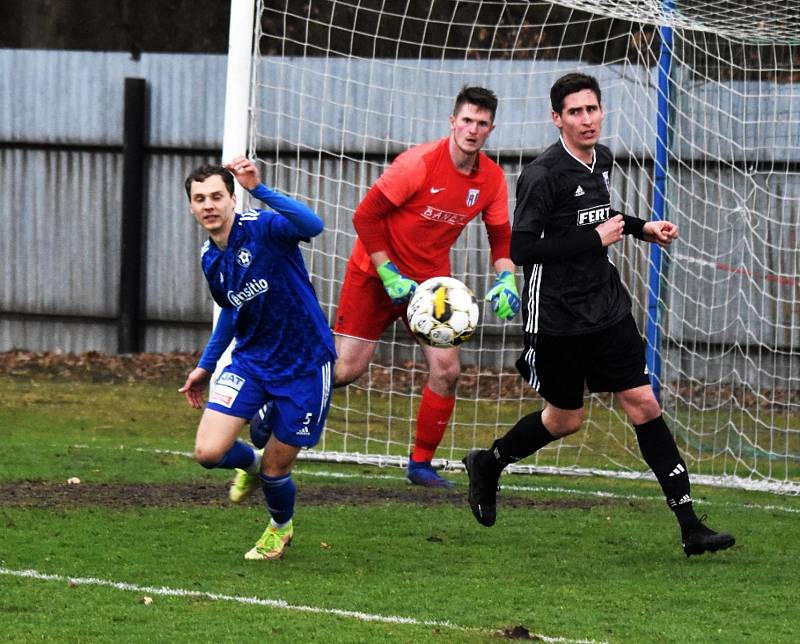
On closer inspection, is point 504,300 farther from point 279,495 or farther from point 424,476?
point 424,476

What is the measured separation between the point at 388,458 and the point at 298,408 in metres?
3.44

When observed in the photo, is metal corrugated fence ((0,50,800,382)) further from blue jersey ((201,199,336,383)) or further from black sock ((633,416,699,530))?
blue jersey ((201,199,336,383))

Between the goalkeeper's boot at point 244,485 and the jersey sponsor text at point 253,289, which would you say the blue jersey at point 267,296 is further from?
the goalkeeper's boot at point 244,485

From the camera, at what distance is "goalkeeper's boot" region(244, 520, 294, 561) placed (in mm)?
6301

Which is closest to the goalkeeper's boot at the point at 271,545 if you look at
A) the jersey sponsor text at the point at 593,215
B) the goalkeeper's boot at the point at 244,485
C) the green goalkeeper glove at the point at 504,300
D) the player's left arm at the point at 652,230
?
the goalkeeper's boot at the point at 244,485

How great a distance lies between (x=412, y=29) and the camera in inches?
667

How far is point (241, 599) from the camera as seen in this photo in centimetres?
545

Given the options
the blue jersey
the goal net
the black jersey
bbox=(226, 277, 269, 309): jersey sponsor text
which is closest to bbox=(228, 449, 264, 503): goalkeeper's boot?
the blue jersey

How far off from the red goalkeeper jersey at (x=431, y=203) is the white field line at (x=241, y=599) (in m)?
2.92

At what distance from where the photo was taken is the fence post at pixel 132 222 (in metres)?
15.1

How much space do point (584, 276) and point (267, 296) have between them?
1.38m

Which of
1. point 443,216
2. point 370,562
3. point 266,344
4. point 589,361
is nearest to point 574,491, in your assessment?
point 443,216

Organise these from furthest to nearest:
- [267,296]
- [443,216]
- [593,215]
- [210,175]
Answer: [443,216] → [593,215] → [267,296] → [210,175]

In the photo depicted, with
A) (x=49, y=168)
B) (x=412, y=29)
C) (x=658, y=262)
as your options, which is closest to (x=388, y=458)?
(x=658, y=262)
